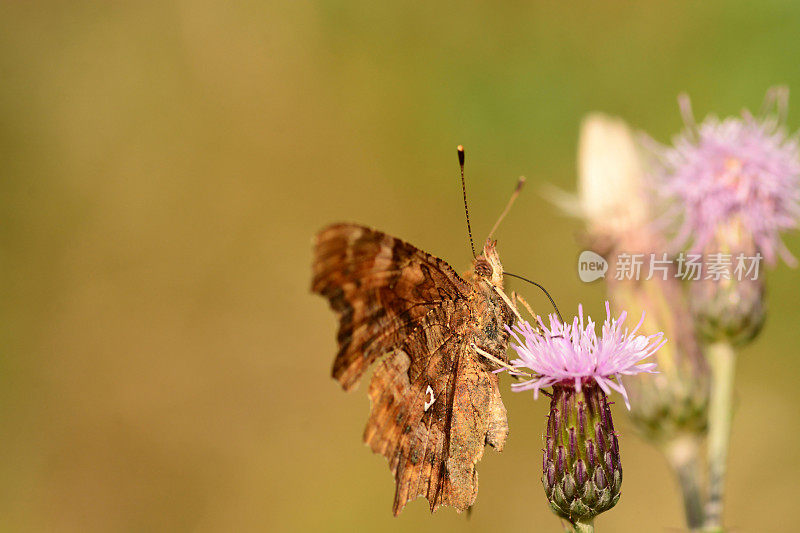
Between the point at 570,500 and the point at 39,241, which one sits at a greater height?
the point at 39,241

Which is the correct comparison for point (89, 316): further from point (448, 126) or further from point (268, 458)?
point (448, 126)

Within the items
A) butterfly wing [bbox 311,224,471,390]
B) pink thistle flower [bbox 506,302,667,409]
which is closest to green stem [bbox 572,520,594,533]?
pink thistle flower [bbox 506,302,667,409]

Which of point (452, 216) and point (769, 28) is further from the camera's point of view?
point (452, 216)

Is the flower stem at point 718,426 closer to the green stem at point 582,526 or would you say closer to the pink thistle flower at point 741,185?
the green stem at point 582,526

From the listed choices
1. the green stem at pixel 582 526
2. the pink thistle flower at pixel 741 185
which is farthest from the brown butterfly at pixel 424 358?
the pink thistle flower at pixel 741 185

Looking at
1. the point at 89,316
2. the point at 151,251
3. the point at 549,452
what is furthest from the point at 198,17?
the point at 549,452

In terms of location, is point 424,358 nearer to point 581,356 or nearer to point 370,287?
point 370,287

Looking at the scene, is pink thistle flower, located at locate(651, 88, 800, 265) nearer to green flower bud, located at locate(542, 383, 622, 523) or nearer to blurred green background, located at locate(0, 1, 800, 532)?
green flower bud, located at locate(542, 383, 622, 523)

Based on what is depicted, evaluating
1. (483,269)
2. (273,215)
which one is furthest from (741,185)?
(273,215)
